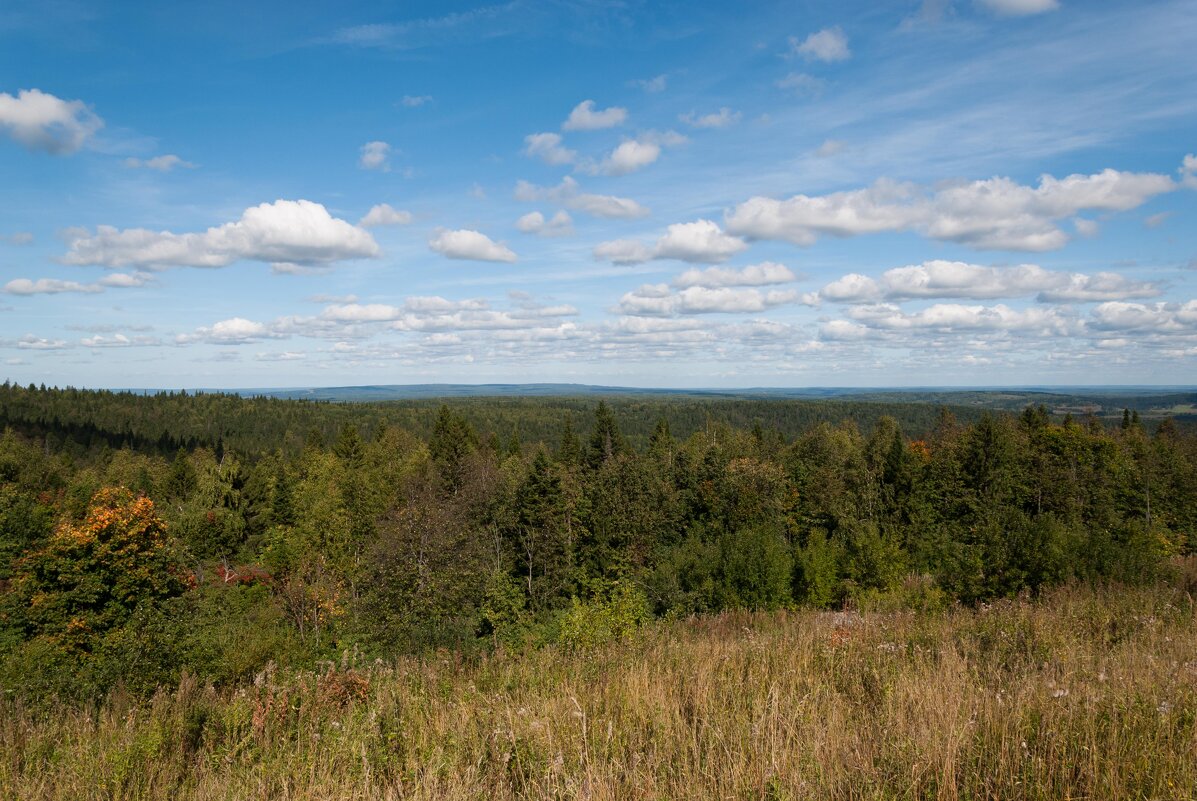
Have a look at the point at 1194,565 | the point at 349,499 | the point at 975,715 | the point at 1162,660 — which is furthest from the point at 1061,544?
the point at 349,499

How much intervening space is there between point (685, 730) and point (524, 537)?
1794 inches

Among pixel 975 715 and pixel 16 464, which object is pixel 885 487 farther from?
pixel 16 464

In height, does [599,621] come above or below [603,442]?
above

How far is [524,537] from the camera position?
1923 inches

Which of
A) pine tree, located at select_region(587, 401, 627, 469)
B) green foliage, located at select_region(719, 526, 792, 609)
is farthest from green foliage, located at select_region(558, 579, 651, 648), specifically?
pine tree, located at select_region(587, 401, 627, 469)

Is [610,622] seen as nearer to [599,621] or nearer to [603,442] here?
[599,621]

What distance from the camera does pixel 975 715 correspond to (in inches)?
168

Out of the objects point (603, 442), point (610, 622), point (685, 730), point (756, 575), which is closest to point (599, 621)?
point (610, 622)

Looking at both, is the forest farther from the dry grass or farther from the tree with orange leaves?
the dry grass

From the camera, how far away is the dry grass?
3701 mm

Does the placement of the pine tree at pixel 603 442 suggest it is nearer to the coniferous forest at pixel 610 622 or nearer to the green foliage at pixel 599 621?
the coniferous forest at pixel 610 622

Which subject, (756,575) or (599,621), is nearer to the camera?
(599,621)

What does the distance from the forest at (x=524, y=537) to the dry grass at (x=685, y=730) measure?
3306mm

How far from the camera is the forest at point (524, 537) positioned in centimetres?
2486
